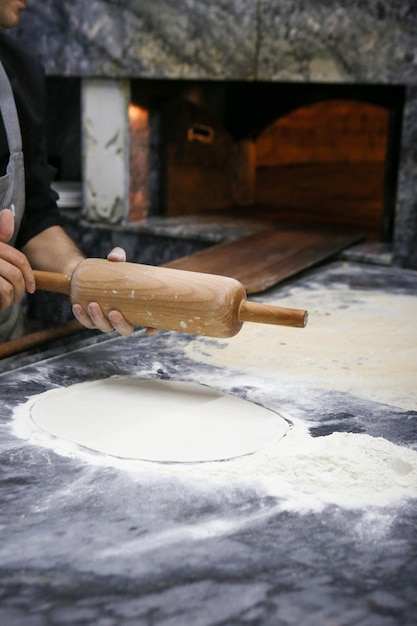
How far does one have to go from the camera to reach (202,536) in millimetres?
1097

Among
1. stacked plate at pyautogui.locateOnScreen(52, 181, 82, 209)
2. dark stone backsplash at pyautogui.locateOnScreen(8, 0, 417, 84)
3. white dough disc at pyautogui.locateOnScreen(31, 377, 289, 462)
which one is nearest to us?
white dough disc at pyautogui.locateOnScreen(31, 377, 289, 462)

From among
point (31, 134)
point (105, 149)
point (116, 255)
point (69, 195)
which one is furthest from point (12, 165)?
point (69, 195)

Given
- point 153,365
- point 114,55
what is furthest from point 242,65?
point 153,365

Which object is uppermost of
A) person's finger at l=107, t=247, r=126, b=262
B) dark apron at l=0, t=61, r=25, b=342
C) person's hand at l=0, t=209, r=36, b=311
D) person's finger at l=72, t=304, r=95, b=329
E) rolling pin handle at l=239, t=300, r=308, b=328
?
dark apron at l=0, t=61, r=25, b=342

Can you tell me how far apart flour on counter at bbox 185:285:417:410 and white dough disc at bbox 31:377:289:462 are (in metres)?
0.24

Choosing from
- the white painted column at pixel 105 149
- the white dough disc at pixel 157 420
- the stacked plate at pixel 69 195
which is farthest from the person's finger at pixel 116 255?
the stacked plate at pixel 69 195

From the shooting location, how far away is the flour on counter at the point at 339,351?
1.73m

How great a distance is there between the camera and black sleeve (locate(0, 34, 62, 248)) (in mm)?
2127

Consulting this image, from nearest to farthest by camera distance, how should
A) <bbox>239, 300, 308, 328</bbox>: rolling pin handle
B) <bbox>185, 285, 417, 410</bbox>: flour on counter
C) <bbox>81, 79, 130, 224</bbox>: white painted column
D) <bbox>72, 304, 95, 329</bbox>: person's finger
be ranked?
<bbox>239, 300, 308, 328</bbox>: rolling pin handle → <bbox>72, 304, 95, 329</bbox>: person's finger → <bbox>185, 285, 417, 410</bbox>: flour on counter → <bbox>81, 79, 130, 224</bbox>: white painted column

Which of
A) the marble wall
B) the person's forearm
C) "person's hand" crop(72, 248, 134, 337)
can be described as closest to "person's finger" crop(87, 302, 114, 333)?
"person's hand" crop(72, 248, 134, 337)

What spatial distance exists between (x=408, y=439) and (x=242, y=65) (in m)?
2.27

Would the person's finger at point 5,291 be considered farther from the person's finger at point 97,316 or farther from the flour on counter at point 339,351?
the flour on counter at point 339,351

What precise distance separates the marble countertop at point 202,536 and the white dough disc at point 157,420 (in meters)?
0.04

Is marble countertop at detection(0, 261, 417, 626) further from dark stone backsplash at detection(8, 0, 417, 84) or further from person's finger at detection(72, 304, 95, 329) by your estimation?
dark stone backsplash at detection(8, 0, 417, 84)
